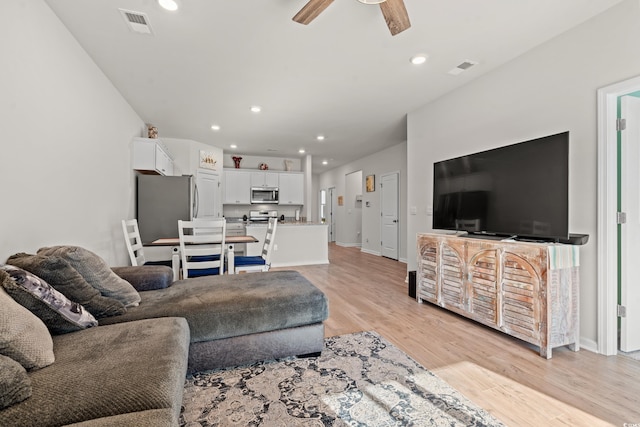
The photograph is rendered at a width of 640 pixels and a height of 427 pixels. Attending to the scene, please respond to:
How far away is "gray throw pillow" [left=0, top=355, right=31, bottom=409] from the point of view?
34.2 inches

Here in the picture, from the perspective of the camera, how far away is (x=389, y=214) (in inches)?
277

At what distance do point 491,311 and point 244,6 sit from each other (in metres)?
3.21

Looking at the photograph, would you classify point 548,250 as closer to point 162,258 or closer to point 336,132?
point 336,132

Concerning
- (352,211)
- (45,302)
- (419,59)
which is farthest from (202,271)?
(352,211)

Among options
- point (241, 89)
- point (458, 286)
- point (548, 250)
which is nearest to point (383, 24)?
point (241, 89)

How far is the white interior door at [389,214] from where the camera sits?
6770 millimetres

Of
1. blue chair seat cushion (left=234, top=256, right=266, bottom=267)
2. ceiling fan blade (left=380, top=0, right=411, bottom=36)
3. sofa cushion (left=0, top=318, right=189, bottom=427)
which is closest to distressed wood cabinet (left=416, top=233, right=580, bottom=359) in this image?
ceiling fan blade (left=380, top=0, right=411, bottom=36)

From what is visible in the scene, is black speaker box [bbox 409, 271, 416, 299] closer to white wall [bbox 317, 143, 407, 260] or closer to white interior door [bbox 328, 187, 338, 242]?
white wall [bbox 317, 143, 407, 260]

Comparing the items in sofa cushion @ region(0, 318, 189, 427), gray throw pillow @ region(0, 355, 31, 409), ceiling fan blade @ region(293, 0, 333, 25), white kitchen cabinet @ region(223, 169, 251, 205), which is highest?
ceiling fan blade @ region(293, 0, 333, 25)

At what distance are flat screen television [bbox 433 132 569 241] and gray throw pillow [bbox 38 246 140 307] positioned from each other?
3077mm

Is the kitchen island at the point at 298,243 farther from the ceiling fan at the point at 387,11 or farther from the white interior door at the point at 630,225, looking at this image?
the white interior door at the point at 630,225

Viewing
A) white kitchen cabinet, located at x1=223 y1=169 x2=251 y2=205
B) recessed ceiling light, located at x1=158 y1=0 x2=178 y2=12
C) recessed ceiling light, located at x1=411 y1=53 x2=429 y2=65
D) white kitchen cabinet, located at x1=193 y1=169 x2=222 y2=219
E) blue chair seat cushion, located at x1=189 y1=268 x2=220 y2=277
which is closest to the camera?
recessed ceiling light, located at x1=158 y1=0 x2=178 y2=12

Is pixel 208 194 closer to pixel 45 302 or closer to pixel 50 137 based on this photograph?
pixel 50 137

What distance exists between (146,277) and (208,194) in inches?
176
